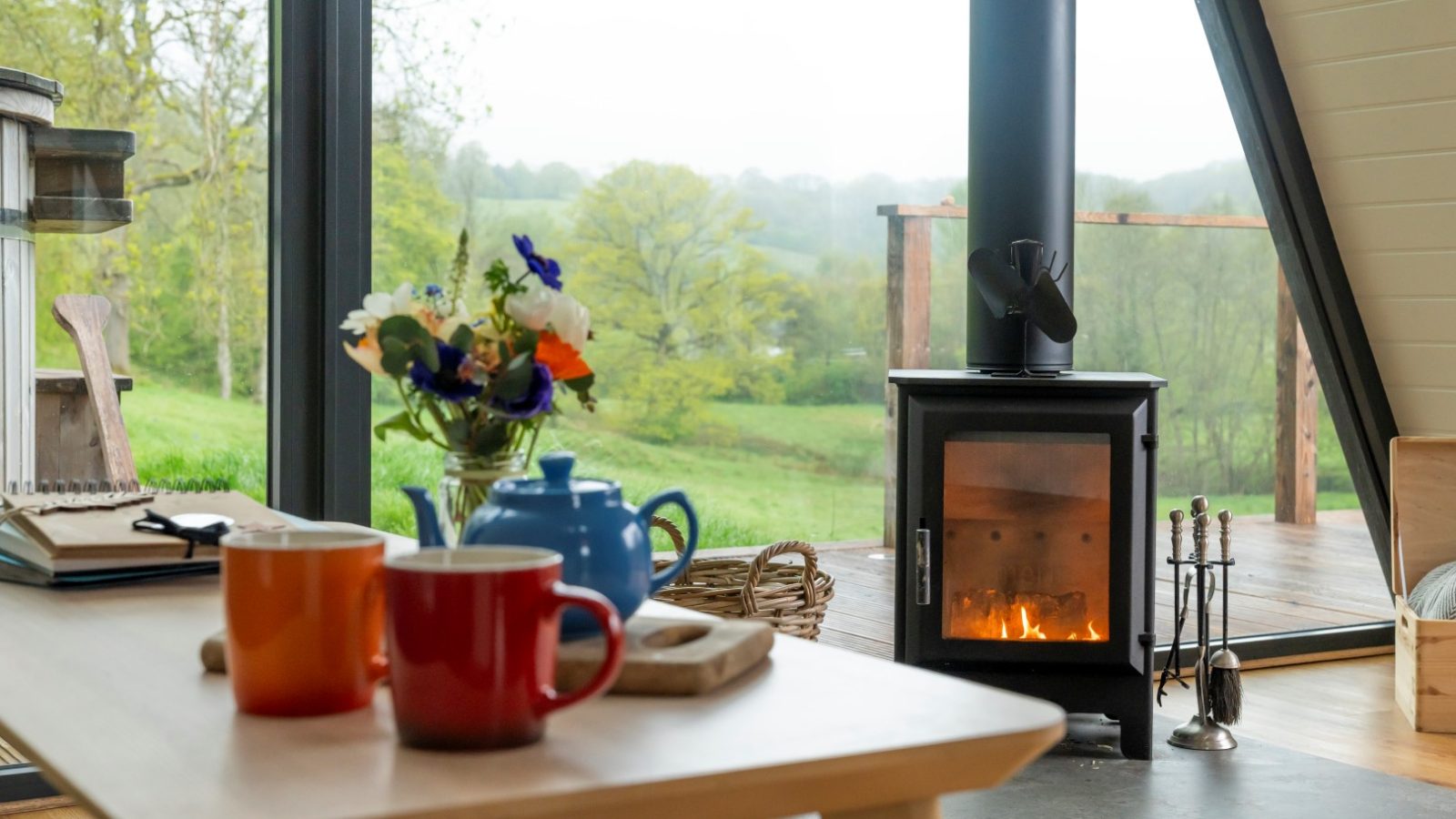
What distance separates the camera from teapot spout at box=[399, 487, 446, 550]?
3.42 feet

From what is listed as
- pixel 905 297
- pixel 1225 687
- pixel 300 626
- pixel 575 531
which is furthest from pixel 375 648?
pixel 905 297

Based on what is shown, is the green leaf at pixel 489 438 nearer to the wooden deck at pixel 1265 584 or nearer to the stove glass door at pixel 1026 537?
the stove glass door at pixel 1026 537

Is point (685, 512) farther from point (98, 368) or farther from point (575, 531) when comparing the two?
point (98, 368)

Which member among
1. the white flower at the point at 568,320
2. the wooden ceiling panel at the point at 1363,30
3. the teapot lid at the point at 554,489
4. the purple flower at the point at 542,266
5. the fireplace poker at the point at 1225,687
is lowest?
the fireplace poker at the point at 1225,687

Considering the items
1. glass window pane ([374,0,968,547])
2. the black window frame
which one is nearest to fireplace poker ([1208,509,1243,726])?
the black window frame

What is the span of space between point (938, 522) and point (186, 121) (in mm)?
1579

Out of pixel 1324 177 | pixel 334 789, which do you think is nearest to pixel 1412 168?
pixel 1324 177

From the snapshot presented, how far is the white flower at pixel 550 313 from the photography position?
1.06m

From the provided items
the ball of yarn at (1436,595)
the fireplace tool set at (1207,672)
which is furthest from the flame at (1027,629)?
the ball of yarn at (1436,595)

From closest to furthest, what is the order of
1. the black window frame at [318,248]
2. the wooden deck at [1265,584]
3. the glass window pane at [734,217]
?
the black window frame at [318,248] → the wooden deck at [1265,584] → the glass window pane at [734,217]

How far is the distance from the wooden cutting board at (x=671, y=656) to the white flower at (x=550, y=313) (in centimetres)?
21

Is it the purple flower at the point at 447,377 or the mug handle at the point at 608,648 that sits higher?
the purple flower at the point at 447,377

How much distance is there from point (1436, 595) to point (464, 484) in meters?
2.97

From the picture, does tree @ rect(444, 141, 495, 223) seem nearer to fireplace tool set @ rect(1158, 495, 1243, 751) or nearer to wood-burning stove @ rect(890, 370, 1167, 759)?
wood-burning stove @ rect(890, 370, 1167, 759)
